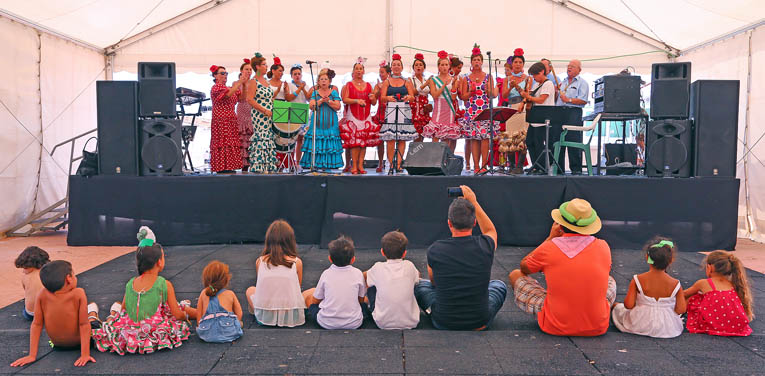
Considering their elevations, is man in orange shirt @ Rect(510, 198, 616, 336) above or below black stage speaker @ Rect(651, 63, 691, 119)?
below

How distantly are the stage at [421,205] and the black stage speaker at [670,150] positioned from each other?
185mm

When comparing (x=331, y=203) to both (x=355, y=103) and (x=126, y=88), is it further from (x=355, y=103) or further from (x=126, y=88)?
(x=126, y=88)

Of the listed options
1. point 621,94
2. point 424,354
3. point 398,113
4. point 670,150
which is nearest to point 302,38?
point 398,113

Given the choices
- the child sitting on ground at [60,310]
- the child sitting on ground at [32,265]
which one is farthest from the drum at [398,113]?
the child sitting on ground at [60,310]

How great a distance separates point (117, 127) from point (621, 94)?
5.59 meters

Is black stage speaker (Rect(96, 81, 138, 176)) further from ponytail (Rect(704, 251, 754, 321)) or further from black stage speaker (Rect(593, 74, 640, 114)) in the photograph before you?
ponytail (Rect(704, 251, 754, 321))

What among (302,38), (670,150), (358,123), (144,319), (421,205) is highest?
(302,38)

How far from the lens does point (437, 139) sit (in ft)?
22.8

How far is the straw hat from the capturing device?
294 cm

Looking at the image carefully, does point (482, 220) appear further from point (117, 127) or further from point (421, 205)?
point (117, 127)

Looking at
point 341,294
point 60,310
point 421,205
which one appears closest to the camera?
point 60,310

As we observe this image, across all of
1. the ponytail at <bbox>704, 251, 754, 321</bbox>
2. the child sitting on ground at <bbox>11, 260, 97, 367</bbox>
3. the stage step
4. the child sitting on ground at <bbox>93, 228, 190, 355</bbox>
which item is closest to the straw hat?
the ponytail at <bbox>704, 251, 754, 321</bbox>

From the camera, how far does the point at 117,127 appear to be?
620 cm

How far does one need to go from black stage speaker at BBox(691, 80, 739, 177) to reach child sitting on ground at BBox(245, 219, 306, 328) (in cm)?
469
